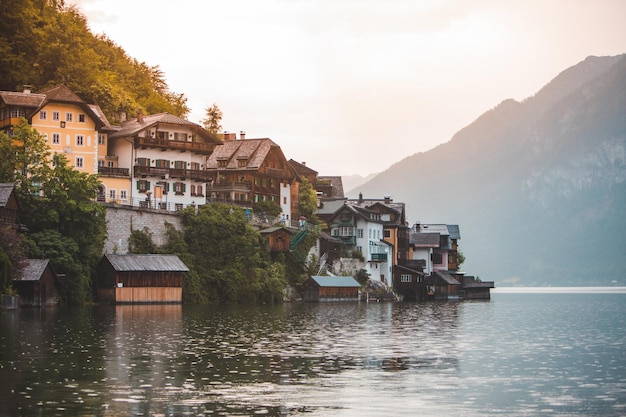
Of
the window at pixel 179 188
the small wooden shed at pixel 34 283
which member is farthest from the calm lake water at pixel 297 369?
the window at pixel 179 188

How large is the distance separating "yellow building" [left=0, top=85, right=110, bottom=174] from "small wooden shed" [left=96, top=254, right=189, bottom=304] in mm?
14228

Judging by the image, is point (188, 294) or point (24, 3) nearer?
point (188, 294)

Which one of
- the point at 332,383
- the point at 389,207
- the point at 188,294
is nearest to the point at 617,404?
the point at 332,383

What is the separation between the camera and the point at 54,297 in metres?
76.8

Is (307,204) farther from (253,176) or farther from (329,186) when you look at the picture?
(329,186)

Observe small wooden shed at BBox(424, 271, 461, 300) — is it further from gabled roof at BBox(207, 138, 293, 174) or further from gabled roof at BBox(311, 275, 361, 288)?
gabled roof at BBox(207, 138, 293, 174)

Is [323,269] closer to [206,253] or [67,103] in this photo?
[206,253]

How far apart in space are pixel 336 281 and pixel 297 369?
7648cm

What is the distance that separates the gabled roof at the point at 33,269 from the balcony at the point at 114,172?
26539 mm

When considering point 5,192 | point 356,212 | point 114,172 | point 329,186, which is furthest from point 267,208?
point 5,192

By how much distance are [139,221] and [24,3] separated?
32.8 m

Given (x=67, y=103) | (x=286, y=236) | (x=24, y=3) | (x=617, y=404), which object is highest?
(x=24, y=3)

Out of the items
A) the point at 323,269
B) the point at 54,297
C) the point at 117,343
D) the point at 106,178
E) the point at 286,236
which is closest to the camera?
the point at 117,343

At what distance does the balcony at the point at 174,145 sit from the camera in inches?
4060
